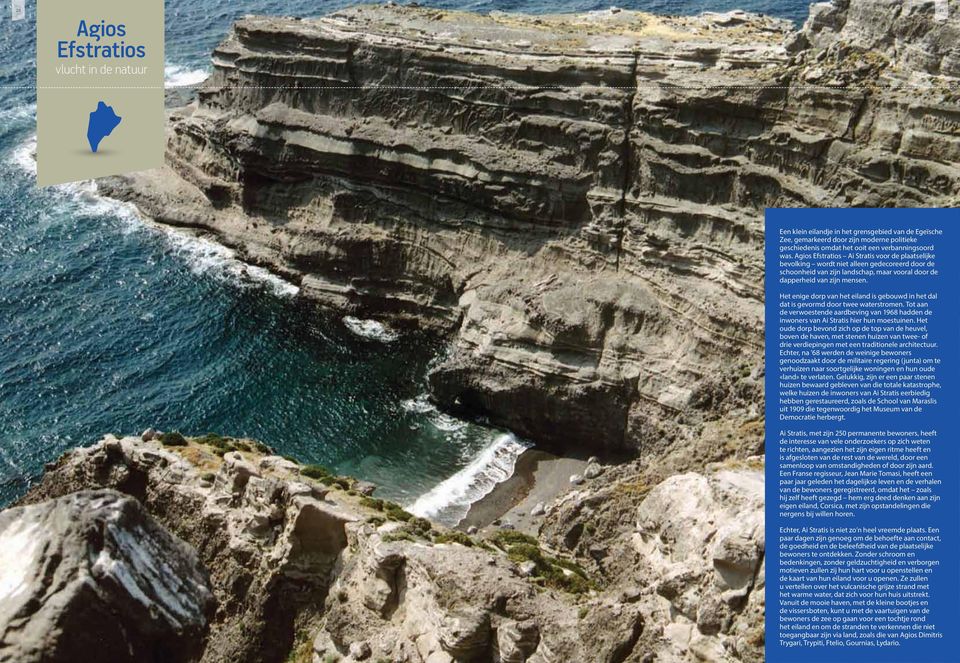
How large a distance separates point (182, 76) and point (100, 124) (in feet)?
173

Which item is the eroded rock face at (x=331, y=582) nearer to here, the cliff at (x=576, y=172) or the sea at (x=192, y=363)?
the sea at (x=192, y=363)

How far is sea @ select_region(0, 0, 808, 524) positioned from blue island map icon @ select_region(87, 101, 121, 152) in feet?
54.9

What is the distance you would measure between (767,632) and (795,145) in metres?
40.5

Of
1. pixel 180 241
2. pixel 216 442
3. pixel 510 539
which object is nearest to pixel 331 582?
pixel 510 539

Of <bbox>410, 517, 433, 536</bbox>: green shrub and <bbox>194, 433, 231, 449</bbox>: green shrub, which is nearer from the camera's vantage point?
<bbox>410, 517, 433, 536</bbox>: green shrub

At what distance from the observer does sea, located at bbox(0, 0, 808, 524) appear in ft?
219

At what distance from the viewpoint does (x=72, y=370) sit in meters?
73.2

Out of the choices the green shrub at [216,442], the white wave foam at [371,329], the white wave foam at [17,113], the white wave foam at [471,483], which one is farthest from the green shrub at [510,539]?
the white wave foam at [17,113]

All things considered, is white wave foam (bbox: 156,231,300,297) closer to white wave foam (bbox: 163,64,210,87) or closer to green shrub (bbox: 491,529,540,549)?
white wave foam (bbox: 163,64,210,87)

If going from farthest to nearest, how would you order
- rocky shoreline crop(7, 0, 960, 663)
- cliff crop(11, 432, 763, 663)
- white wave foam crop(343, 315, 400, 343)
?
white wave foam crop(343, 315, 400, 343) < rocky shoreline crop(7, 0, 960, 663) < cliff crop(11, 432, 763, 663)

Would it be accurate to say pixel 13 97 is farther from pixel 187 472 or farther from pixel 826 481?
pixel 826 481

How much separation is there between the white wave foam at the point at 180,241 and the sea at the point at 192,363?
0.61 feet

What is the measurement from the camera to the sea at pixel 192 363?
66.7m

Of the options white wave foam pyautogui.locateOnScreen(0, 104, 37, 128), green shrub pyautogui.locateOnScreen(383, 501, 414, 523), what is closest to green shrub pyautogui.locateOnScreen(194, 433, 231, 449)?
green shrub pyautogui.locateOnScreen(383, 501, 414, 523)
